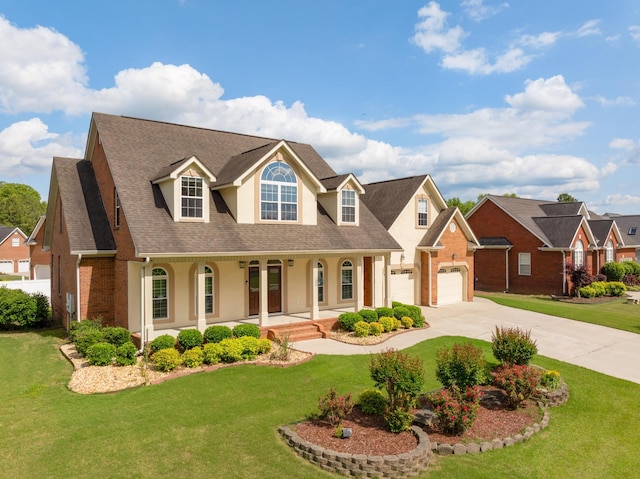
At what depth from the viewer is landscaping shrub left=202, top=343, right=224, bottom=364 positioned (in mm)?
13889

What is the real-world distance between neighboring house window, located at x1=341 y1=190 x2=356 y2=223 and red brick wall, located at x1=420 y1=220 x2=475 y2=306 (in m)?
6.95

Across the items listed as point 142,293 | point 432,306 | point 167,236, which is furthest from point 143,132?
point 432,306

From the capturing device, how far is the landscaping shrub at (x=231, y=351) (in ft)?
46.3

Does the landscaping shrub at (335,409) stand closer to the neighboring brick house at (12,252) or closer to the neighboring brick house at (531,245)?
the neighboring brick house at (531,245)

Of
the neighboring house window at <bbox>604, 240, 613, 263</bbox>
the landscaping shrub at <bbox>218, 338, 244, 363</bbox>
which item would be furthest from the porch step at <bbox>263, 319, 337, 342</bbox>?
the neighboring house window at <bbox>604, 240, 613, 263</bbox>

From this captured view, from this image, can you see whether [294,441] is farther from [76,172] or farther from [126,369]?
[76,172]

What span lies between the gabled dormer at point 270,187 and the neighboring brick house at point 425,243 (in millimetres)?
7443

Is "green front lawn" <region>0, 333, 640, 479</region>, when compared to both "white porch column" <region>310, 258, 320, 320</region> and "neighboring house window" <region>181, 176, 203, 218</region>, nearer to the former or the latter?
"white porch column" <region>310, 258, 320, 320</region>

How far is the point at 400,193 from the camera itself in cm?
2697

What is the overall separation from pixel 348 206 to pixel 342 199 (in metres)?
0.53

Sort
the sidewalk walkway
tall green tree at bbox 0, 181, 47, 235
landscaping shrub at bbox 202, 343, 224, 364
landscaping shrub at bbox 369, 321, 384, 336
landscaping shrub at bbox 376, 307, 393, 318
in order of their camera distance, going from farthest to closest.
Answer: tall green tree at bbox 0, 181, 47, 235 < landscaping shrub at bbox 376, 307, 393, 318 < landscaping shrub at bbox 369, 321, 384, 336 < the sidewalk walkway < landscaping shrub at bbox 202, 343, 224, 364

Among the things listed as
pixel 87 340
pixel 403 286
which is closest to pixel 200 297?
pixel 87 340

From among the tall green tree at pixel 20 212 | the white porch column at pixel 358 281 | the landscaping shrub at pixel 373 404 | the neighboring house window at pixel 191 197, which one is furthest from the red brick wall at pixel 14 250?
the landscaping shrub at pixel 373 404

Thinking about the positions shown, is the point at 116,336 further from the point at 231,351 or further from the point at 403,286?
the point at 403,286
